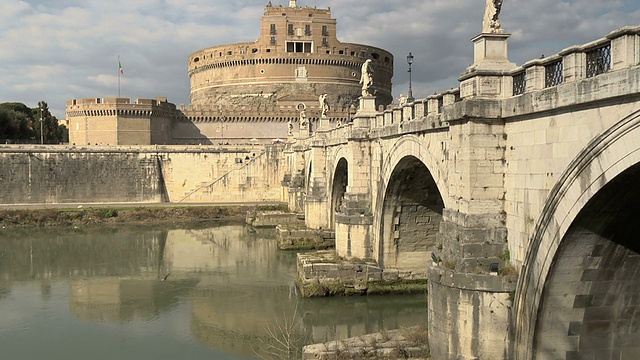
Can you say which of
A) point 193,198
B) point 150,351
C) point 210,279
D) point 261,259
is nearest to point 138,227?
point 193,198

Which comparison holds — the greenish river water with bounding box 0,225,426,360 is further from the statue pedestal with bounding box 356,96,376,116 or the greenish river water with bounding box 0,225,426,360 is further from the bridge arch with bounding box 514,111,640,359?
the statue pedestal with bounding box 356,96,376,116

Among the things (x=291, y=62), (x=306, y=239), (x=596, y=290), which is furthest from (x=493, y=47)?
(x=291, y=62)

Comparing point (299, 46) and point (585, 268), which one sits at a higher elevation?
point (299, 46)

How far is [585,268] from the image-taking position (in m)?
6.80

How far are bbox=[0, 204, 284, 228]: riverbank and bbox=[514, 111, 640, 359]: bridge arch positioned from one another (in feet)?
84.3

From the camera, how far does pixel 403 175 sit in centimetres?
1357

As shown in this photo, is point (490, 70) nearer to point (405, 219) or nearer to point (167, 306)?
point (405, 219)

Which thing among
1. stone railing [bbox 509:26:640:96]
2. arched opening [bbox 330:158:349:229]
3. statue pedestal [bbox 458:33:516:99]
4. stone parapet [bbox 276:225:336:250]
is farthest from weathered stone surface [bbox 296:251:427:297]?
stone railing [bbox 509:26:640:96]

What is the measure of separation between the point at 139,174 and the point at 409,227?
27.0 meters

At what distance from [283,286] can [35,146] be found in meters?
27.0

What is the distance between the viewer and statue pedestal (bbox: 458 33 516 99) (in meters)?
7.55

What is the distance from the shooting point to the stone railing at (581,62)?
518 cm

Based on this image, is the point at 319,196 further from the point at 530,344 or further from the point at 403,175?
the point at 530,344

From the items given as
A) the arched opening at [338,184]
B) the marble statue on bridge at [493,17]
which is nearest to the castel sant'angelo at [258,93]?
the arched opening at [338,184]
